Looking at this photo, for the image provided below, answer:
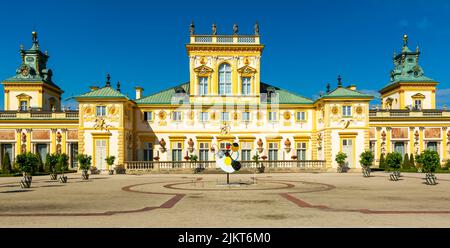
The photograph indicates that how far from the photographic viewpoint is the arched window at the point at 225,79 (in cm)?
5288

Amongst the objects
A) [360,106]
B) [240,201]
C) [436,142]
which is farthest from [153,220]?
[436,142]

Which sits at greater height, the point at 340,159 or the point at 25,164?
the point at 25,164

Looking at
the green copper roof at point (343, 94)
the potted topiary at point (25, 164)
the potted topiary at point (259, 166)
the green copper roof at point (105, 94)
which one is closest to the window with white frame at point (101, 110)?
the green copper roof at point (105, 94)

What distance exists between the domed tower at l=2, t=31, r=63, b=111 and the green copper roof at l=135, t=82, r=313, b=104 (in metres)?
17.6

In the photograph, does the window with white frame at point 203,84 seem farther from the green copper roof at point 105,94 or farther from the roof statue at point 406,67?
the roof statue at point 406,67

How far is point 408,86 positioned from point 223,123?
102 ft

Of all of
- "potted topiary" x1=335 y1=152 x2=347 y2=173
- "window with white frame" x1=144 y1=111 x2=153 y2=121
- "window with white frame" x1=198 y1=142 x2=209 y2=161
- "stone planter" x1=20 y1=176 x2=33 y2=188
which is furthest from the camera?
"window with white frame" x1=144 y1=111 x2=153 y2=121

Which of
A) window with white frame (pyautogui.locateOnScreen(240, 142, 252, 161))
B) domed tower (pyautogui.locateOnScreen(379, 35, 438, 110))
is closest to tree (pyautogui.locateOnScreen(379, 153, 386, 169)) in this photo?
domed tower (pyautogui.locateOnScreen(379, 35, 438, 110))

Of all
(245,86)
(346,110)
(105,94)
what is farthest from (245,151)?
(105,94)

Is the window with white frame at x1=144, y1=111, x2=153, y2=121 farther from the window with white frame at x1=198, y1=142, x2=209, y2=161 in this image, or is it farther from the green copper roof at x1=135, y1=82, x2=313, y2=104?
the window with white frame at x1=198, y1=142, x2=209, y2=161

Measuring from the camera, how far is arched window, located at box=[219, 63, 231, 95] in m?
52.9

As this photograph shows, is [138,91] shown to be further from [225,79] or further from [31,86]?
[31,86]

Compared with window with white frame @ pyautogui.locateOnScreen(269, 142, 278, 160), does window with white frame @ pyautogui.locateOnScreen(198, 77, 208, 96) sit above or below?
above

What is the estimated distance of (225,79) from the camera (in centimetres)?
5300
